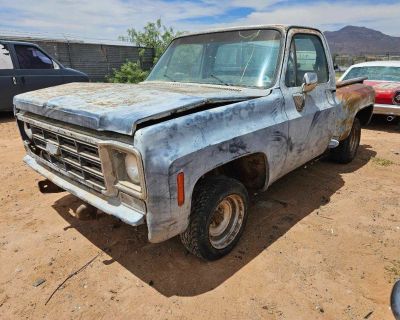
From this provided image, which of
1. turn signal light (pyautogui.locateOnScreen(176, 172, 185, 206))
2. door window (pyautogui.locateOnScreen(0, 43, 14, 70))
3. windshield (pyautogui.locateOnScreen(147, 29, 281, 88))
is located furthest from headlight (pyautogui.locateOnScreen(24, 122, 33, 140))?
door window (pyautogui.locateOnScreen(0, 43, 14, 70))

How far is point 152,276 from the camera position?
2854 mm

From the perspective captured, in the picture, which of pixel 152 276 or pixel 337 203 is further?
pixel 337 203

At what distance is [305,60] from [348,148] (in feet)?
6.98

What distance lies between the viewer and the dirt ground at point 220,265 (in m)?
2.53

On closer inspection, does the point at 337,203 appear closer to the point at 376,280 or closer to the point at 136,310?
the point at 376,280

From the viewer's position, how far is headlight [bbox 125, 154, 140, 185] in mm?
2287

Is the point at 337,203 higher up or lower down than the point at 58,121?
lower down

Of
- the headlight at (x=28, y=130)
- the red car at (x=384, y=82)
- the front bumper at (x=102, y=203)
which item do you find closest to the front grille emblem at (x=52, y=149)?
the front bumper at (x=102, y=203)

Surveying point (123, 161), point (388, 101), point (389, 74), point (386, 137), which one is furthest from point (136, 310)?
point (389, 74)

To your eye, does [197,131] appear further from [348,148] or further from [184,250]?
[348,148]

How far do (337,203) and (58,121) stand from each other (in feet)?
10.8

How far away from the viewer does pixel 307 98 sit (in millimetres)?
3676

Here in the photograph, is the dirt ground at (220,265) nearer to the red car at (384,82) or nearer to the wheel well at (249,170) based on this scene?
the wheel well at (249,170)

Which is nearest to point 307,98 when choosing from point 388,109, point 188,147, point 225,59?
point 225,59
